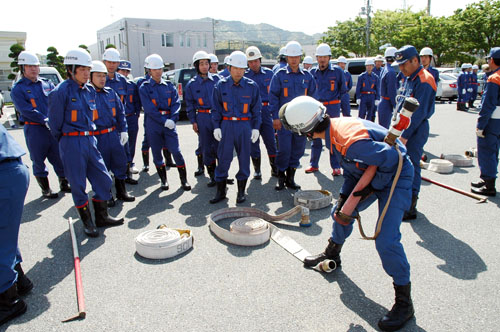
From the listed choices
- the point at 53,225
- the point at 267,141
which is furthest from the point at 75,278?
the point at 267,141

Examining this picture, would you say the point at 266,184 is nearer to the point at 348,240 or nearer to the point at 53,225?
the point at 348,240

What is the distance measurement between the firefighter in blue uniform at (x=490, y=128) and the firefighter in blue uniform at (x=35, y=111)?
684 cm

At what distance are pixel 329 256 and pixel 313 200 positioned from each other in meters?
1.60

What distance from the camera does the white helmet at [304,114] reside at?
2.83 metres

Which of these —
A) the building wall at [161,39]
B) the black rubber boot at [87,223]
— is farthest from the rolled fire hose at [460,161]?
the building wall at [161,39]

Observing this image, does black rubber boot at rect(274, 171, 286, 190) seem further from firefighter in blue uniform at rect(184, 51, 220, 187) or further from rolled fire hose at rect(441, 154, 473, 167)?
rolled fire hose at rect(441, 154, 473, 167)

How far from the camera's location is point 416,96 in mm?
4496

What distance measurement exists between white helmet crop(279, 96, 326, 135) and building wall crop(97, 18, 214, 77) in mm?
41131

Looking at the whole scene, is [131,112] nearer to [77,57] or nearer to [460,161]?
[77,57]

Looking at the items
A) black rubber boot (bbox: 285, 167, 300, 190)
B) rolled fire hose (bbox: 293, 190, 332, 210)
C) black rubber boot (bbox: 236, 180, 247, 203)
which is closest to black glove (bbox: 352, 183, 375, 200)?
Answer: rolled fire hose (bbox: 293, 190, 332, 210)

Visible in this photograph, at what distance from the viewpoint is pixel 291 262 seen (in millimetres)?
3664

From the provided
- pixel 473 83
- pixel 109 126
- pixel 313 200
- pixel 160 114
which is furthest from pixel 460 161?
pixel 473 83

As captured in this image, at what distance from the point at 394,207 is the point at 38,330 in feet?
9.71

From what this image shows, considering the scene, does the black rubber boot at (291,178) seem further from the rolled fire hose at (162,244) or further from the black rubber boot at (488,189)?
the black rubber boot at (488,189)
